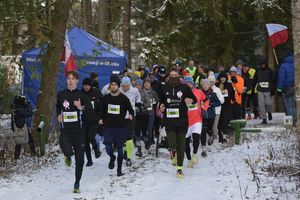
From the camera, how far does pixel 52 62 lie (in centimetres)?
1246

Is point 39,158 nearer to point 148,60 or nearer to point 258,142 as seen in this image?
point 258,142

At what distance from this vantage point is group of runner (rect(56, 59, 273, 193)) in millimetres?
8398

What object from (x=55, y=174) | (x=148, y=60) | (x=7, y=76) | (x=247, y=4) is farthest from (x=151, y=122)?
(x=148, y=60)

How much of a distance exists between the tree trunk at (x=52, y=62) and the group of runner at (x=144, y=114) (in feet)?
3.68

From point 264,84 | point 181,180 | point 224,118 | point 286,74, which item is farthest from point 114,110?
point 264,84

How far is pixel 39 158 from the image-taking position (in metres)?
11.7

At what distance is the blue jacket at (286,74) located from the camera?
13.6m

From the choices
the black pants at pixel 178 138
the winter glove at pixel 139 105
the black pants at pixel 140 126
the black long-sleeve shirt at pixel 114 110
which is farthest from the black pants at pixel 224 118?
the black long-sleeve shirt at pixel 114 110

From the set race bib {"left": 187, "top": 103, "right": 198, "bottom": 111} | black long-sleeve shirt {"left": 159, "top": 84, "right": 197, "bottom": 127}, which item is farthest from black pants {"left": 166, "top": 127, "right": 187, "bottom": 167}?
race bib {"left": 187, "top": 103, "right": 198, "bottom": 111}

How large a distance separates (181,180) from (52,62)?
203 inches

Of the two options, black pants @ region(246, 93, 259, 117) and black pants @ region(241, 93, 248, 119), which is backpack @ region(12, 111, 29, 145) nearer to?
black pants @ region(241, 93, 248, 119)

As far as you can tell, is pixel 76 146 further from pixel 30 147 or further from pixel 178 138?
pixel 30 147

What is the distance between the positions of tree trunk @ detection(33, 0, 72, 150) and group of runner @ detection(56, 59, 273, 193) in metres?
1.12

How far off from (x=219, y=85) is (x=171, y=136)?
14.3ft
